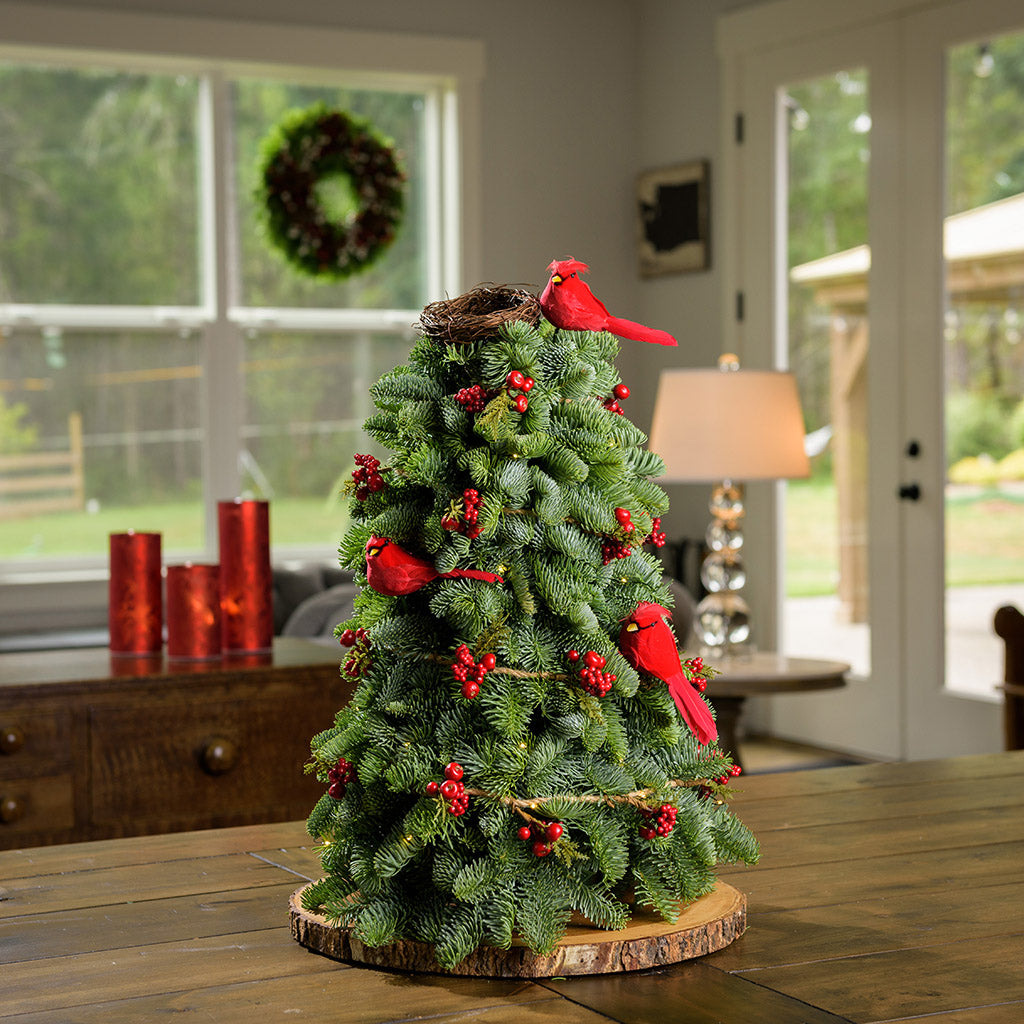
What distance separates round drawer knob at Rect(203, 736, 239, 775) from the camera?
2152 millimetres

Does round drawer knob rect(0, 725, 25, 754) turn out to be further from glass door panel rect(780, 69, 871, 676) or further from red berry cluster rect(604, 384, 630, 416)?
glass door panel rect(780, 69, 871, 676)

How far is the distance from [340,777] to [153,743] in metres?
1.28

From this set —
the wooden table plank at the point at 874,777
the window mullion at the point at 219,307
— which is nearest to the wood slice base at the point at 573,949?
the wooden table plank at the point at 874,777

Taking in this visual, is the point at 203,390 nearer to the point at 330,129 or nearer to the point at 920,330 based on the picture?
the point at 330,129

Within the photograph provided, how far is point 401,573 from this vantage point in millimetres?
894

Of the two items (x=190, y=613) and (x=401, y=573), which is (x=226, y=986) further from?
(x=190, y=613)

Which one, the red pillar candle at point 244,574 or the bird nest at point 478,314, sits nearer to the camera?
the bird nest at point 478,314

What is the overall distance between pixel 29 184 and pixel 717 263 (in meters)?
2.58

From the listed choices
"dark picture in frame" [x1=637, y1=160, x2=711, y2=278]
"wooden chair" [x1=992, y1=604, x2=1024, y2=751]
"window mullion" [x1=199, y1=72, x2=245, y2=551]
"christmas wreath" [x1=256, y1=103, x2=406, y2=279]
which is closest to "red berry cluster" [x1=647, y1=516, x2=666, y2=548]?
"wooden chair" [x1=992, y1=604, x2=1024, y2=751]

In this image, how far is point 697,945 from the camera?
0.89 m

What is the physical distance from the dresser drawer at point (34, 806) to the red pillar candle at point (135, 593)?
1.00 ft

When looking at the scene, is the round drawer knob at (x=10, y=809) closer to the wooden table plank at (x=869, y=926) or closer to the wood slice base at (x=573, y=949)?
the wood slice base at (x=573, y=949)

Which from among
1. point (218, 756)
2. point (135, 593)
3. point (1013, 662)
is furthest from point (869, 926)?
point (1013, 662)

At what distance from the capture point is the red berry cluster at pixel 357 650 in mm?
941
